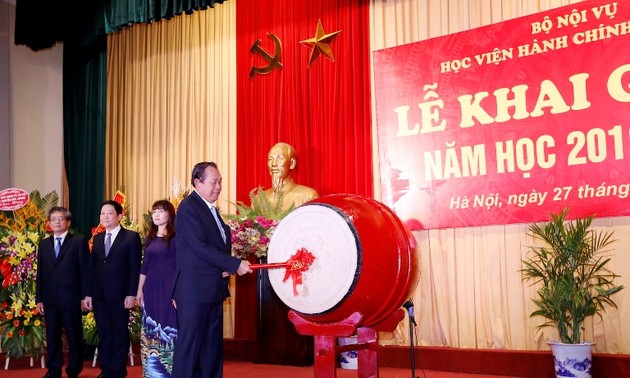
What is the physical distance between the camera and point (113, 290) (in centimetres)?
493

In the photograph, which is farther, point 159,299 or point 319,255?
point 159,299

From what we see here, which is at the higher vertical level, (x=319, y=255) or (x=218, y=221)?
(x=218, y=221)

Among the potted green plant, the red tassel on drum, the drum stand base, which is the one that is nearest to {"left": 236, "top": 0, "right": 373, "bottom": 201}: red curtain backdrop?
the potted green plant

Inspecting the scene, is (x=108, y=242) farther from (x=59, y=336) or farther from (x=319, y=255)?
(x=319, y=255)

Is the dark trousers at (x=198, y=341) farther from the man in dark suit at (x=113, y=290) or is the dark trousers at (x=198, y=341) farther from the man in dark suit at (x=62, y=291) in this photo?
the man in dark suit at (x=62, y=291)

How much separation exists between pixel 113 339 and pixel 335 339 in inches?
83.7

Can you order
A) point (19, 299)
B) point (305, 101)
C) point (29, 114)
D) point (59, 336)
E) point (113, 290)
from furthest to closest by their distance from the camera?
1. point (29, 114)
2. point (305, 101)
3. point (19, 299)
4. point (59, 336)
5. point (113, 290)

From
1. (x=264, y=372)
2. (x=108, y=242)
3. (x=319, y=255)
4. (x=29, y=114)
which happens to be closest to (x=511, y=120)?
(x=319, y=255)

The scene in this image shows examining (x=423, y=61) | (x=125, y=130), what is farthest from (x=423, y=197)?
(x=125, y=130)

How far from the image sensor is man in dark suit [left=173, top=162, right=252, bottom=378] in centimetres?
360

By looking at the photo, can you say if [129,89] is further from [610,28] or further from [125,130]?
[610,28]

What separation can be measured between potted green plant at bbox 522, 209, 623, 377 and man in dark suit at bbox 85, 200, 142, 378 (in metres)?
2.76

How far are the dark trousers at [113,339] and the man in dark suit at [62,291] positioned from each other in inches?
11.0

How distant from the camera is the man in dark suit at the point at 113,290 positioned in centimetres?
493
